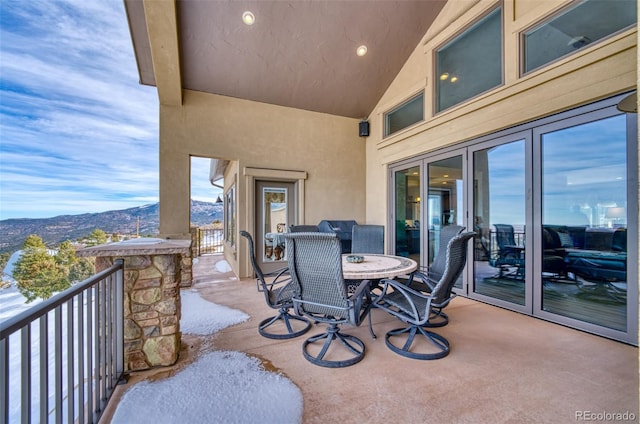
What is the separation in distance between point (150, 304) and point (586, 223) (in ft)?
14.7

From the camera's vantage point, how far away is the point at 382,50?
5234 mm

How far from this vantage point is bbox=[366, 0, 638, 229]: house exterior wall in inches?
109

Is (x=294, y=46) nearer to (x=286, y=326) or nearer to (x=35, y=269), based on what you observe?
(x=286, y=326)

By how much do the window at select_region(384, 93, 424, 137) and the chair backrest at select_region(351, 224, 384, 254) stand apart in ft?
8.72

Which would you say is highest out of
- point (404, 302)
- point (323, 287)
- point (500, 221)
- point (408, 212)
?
point (408, 212)

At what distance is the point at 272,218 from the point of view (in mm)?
6023

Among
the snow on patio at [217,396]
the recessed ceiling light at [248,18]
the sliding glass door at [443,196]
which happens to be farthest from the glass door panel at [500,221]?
the recessed ceiling light at [248,18]

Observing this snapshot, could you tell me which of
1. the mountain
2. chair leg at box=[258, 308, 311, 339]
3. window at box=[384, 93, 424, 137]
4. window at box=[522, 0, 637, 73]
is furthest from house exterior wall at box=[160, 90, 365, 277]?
window at box=[522, 0, 637, 73]

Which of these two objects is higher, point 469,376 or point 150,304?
point 150,304

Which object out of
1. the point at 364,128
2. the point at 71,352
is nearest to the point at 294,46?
the point at 364,128

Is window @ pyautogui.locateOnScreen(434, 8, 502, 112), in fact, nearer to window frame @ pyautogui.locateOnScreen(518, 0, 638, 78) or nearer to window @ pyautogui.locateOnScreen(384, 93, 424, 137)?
window frame @ pyautogui.locateOnScreen(518, 0, 638, 78)

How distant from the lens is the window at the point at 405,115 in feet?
17.6

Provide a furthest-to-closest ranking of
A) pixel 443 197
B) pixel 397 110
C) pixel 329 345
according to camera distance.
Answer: pixel 397 110, pixel 443 197, pixel 329 345

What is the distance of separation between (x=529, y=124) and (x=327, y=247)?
3319mm
